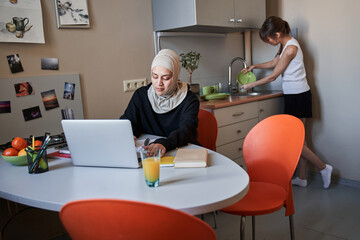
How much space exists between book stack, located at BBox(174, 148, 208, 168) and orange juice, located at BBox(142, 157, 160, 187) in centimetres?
21

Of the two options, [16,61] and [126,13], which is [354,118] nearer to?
[126,13]

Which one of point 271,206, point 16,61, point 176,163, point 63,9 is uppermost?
point 63,9

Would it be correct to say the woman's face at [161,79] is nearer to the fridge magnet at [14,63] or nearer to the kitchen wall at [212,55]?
the kitchen wall at [212,55]

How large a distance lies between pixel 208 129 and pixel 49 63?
45.2 inches

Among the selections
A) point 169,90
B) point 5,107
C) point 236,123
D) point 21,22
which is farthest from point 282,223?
point 21,22

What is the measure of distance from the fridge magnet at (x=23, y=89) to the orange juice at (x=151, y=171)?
51.5 inches

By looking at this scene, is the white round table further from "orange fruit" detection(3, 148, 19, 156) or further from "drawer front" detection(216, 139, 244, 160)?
"drawer front" detection(216, 139, 244, 160)

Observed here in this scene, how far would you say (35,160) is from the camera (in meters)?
1.35

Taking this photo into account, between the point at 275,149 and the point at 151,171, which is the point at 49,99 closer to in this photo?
the point at 151,171

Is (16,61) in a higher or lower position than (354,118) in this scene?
higher

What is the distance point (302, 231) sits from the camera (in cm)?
226

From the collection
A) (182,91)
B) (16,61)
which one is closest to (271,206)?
(182,91)

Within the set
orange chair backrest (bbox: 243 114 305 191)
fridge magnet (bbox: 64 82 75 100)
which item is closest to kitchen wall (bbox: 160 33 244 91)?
fridge magnet (bbox: 64 82 75 100)

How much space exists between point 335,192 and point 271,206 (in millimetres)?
1795
